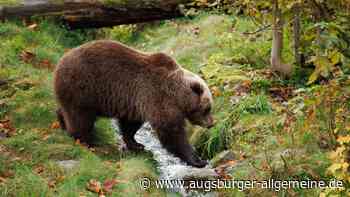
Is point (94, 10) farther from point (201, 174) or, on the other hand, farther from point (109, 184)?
point (109, 184)

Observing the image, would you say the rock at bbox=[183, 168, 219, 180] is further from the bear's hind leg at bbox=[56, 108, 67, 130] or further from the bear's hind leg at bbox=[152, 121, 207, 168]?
the bear's hind leg at bbox=[56, 108, 67, 130]

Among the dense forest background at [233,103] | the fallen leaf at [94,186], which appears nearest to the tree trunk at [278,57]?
the dense forest background at [233,103]

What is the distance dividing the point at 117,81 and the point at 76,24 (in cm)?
462

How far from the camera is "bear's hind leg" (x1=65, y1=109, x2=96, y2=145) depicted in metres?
8.33

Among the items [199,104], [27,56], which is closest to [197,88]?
[199,104]

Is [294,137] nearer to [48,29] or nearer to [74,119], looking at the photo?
[74,119]

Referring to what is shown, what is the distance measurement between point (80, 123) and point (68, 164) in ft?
3.37

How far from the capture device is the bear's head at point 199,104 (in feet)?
27.3

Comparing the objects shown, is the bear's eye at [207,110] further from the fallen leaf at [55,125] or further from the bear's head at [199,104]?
the fallen leaf at [55,125]

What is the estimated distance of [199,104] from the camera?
27.5 ft

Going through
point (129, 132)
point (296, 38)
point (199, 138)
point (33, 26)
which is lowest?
point (199, 138)

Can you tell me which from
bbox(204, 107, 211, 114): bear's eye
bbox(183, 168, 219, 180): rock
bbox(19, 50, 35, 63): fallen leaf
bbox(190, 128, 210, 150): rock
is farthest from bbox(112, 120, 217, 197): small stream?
bbox(19, 50, 35, 63): fallen leaf

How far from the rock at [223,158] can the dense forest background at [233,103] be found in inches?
1.6

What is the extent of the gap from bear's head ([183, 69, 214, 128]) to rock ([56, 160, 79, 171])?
5.96 ft
